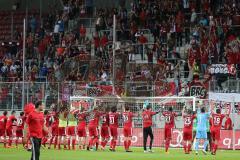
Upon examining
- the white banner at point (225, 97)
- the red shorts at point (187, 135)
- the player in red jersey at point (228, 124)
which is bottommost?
the red shorts at point (187, 135)

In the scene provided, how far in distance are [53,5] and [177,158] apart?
29.0 meters

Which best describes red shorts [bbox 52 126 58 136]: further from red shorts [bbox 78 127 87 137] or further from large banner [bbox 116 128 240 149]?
large banner [bbox 116 128 240 149]

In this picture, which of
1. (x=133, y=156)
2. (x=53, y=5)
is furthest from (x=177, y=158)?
(x=53, y=5)

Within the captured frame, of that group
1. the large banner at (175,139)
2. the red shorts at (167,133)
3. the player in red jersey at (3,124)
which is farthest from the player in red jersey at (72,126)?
the red shorts at (167,133)

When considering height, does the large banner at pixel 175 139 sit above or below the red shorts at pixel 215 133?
below

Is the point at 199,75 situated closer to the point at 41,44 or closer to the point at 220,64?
the point at 220,64

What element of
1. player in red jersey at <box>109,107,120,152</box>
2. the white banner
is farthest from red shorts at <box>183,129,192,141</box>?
the white banner

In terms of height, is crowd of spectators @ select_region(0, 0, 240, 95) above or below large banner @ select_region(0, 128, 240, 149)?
above

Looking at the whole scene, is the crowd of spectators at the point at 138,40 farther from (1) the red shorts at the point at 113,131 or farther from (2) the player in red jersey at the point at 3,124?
(1) the red shorts at the point at 113,131

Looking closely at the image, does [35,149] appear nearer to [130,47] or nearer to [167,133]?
[167,133]

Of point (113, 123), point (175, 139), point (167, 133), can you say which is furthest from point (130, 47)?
point (167, 133)

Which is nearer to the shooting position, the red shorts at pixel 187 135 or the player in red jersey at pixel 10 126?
the red shorts at pixel 187 135

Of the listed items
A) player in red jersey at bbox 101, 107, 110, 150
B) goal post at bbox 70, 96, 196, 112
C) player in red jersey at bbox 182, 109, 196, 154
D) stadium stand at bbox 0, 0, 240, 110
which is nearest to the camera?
player in red jersey at bbox 182, 109, 196, 154

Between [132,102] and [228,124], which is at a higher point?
[132,102]
